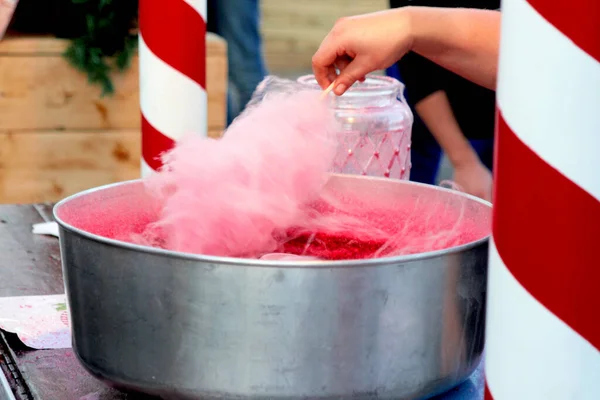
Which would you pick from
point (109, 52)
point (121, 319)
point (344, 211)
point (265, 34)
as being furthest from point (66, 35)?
point (265, 34)

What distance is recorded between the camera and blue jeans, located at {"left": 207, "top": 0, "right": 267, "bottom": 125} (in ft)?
9.34

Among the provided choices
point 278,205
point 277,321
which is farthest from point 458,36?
point 277,321

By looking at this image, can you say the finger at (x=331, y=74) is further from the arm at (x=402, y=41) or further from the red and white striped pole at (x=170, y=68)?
the red and white striped pole at (x=170, y=68)

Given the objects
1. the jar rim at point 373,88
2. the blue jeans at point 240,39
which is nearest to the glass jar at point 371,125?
the jar rim at point 373,88

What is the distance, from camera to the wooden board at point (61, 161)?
261 cm

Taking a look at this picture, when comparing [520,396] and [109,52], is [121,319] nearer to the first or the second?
[520,396]

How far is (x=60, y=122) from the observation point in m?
2.63

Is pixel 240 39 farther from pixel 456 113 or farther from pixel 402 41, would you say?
pixel 402 41

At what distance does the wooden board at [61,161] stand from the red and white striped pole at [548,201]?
6.96 ft

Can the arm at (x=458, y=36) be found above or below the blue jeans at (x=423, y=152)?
above

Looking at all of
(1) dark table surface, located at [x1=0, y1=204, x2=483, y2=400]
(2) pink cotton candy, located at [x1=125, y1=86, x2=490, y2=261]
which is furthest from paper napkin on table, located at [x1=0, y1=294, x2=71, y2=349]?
(2) pink cotton candy, located at [x1=125, y1=86, x2=490, y2=261]

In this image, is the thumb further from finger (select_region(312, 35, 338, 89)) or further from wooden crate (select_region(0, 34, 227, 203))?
wooden crate (select_region(0, 34, 227, 203))

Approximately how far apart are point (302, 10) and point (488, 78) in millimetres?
5647

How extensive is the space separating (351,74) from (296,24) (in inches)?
228
